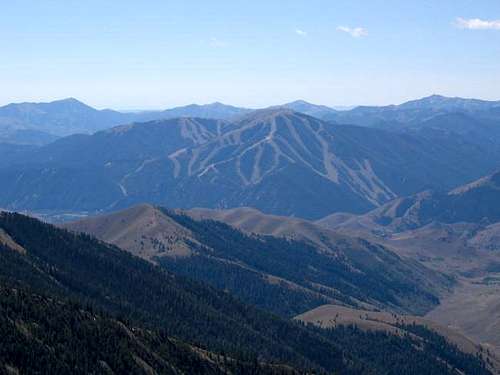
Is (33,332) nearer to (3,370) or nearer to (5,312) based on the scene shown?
(5,312)

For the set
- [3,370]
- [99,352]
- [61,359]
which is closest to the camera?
[3,370]

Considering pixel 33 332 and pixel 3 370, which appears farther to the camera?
pixel 33 332

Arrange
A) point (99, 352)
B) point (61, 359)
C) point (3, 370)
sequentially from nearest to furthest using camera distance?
1. point (3, 370)
2. point (61, 359)
3. point (99, 352)

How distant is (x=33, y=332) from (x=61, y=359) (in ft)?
45.5

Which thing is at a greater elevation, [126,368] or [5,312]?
[5,312]

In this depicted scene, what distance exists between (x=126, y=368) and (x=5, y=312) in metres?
36.6

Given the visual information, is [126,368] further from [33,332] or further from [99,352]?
[33,332]

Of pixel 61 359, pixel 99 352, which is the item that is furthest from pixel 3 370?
pixel 99 352

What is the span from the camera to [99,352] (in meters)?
199

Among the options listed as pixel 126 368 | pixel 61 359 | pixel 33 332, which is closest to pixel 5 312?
pixel 33 332

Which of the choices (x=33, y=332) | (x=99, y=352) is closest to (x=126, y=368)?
(x=99, y=352)

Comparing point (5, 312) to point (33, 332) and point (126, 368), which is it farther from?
point (126, 368)

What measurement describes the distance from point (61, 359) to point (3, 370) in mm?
22345

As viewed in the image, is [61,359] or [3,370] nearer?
[3,370]
